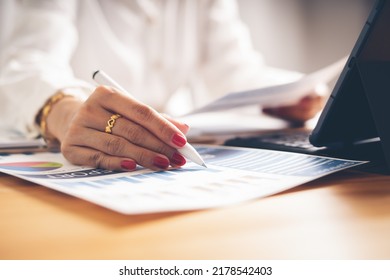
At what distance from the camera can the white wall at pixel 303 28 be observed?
1771 millimetres

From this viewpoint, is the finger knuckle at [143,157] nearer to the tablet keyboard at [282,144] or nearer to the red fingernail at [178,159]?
the red fingernail at [178,159]

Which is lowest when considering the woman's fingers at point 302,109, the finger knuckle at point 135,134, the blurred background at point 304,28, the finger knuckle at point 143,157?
the finger knuckle at point 143,157

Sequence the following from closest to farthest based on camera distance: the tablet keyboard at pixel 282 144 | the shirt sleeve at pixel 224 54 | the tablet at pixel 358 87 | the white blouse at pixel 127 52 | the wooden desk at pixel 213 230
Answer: the wooden desk at pixel 213 230
the tablet at pixel 358 87
the tablet keyboard at pixel 282 144
the white blouse at pixel 127 52
the shirt sleeve at pixel 224 54

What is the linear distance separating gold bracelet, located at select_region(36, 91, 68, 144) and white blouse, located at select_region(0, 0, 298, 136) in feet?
0.04

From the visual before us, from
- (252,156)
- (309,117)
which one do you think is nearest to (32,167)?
(252,156)

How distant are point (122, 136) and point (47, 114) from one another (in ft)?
0.76

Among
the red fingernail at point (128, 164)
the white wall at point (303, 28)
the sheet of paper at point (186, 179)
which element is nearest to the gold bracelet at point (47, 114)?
the sheet of paper at point (186, 179)

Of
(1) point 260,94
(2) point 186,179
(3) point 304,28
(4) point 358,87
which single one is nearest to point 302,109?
(1) point 260,94

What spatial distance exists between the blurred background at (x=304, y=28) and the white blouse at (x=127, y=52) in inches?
19.0

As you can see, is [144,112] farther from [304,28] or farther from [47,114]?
[304,28]

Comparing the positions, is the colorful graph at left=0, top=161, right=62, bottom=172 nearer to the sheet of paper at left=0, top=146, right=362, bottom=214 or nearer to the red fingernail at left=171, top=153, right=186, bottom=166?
the sheet of paper at left=0, top=146, right=362, bottom=214

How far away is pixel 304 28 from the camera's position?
1887mm

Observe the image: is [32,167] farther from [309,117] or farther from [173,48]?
[173,48]
